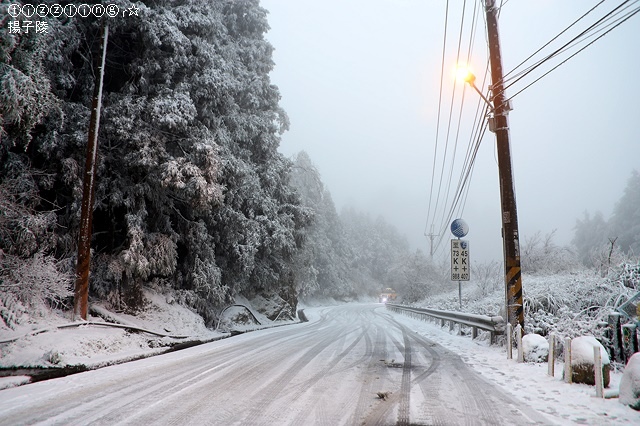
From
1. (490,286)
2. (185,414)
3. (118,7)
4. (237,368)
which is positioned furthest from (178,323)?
(490,286)

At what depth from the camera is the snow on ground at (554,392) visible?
394cm

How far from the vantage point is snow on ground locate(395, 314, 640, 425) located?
3.94 m

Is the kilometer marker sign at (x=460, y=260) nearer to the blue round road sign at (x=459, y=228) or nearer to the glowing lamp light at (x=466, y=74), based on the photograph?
the blue round road sign at (x=459, y=228)

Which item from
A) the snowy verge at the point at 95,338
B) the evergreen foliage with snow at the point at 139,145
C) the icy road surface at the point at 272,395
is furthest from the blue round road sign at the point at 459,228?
the snowy verge at the point at 95,338

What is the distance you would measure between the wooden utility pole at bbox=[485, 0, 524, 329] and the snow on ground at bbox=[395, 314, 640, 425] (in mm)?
1744

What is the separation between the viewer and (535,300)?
982 centimetres

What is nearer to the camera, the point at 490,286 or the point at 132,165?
the point at 132,165

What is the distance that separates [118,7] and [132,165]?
475 cm

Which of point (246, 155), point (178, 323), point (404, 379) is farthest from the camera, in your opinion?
point (246, 155)

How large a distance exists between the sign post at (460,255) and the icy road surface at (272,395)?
21.9 ft

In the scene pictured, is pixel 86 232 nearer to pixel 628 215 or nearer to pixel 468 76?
pixel 468 76

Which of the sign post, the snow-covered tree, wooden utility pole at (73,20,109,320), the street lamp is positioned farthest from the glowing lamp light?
the snow-covered tree

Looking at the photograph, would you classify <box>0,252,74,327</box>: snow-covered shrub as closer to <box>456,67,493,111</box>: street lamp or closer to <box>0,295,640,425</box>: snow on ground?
<box>0,295,640,425</box>: snow on ground

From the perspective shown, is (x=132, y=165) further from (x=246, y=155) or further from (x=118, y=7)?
(x=246, y=155)
